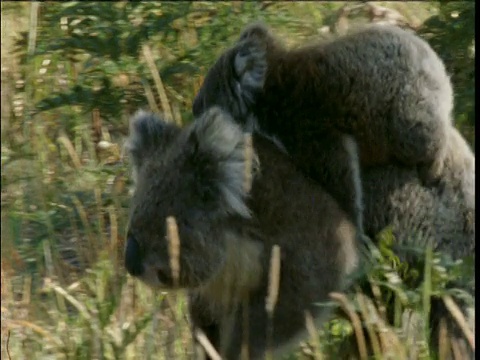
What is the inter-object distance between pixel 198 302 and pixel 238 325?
0.24 meters

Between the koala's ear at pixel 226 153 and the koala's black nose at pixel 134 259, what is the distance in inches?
15.0

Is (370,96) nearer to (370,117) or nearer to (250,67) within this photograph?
(370,117)

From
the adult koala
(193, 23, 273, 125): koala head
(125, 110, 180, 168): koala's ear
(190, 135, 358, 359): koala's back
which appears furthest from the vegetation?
(193, 23, 273, 125): koala head

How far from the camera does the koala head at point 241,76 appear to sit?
4.87 m

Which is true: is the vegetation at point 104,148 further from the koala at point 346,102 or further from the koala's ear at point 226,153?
the koala's ear at point 226,153

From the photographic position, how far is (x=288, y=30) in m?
7.04

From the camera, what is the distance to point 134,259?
14.9ft

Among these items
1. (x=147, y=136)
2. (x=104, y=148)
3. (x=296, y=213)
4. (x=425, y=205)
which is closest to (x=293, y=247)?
(x=296, y=213)

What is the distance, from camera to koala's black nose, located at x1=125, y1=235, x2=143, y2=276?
4.55m

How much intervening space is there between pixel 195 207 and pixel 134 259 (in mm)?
314

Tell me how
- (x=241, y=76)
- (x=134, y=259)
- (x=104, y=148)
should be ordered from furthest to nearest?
1. (x=104, y=148)
2. (x=241, y=76)
3. (x=134, y=259)

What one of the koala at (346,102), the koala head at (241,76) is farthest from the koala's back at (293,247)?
the koala head at (241,76)

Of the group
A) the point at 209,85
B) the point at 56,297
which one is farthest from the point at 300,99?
the point at 56,297

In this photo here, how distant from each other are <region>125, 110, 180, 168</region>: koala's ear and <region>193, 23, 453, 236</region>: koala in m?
0.26
